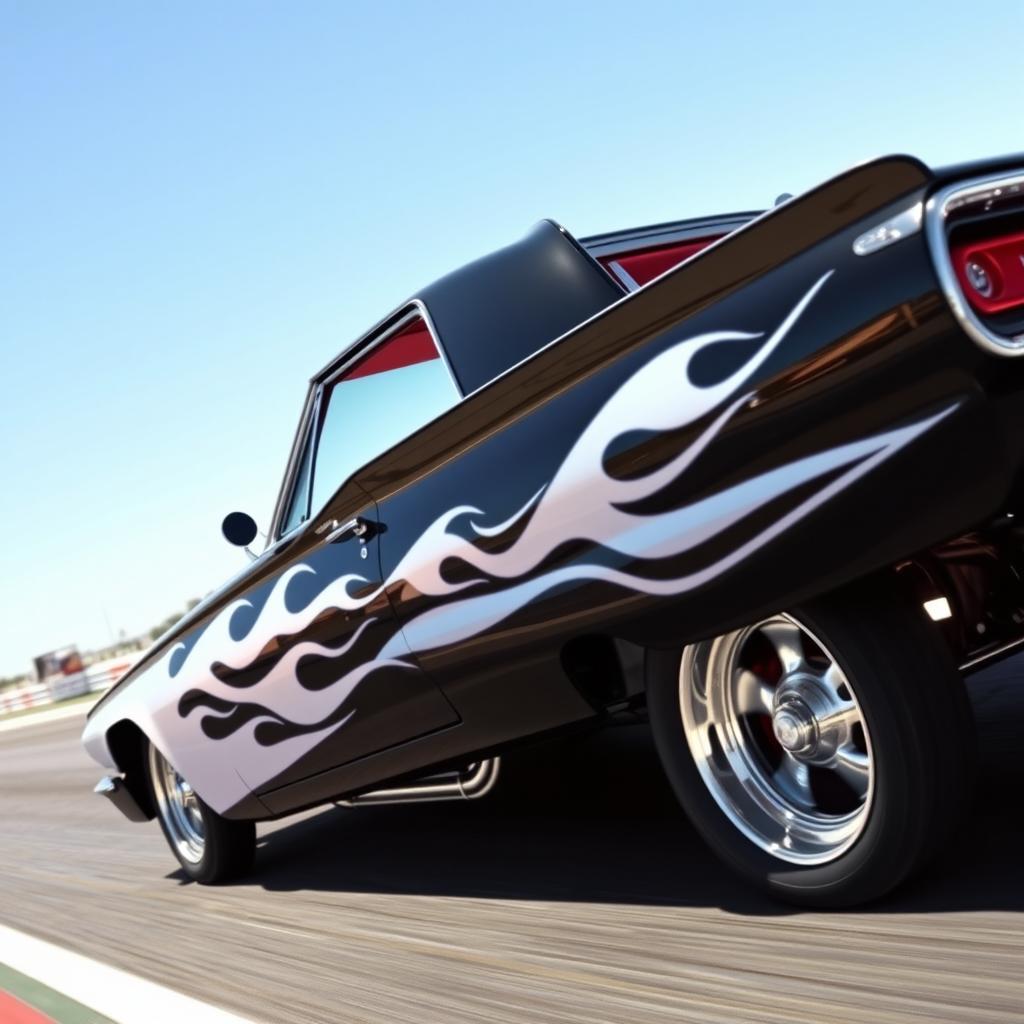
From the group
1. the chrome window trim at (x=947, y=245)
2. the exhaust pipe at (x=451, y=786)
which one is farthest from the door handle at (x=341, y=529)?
the chrome window trim at (x=947, y=245)

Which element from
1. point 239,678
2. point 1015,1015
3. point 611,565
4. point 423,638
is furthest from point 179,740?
point 1015,1015

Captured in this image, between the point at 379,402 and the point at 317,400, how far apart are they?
0.44 m

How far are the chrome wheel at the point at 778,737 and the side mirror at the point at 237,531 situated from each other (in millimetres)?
2306

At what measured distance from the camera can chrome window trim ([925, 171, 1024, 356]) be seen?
2182mm

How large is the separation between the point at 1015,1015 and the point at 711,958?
0.77m

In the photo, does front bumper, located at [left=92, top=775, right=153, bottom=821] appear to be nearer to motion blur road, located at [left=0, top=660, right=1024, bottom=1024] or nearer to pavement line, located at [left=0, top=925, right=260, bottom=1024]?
motion blur road, located at [left=0, top=660, right=1024, bottom=1024]

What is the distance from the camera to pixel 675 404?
2621 millimetres

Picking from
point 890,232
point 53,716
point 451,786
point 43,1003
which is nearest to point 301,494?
point 451,786

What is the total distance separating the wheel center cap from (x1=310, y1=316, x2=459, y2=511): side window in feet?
3.73

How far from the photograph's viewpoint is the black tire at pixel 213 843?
506 cm

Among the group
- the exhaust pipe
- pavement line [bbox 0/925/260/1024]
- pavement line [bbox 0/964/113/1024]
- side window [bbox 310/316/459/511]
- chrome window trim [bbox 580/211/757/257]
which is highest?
chrome window trim [bbox 580/211/757/257]

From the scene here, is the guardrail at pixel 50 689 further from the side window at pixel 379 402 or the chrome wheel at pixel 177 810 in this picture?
the side window at pixel 379 402

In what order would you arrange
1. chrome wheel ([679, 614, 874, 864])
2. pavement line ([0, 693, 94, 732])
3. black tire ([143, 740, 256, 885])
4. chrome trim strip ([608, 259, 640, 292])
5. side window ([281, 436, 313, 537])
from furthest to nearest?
pavement line ([0, 693, 94, 732]), black tire ([143, 740, 256, 885]), side window ([281, 436, 313, 537]), chrome trim strip ([608, 259, 640, 292]), chrome wheel ([679, 614, 874, 864])

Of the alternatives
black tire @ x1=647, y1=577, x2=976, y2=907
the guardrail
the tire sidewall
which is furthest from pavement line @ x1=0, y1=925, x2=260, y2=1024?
the guardrail
